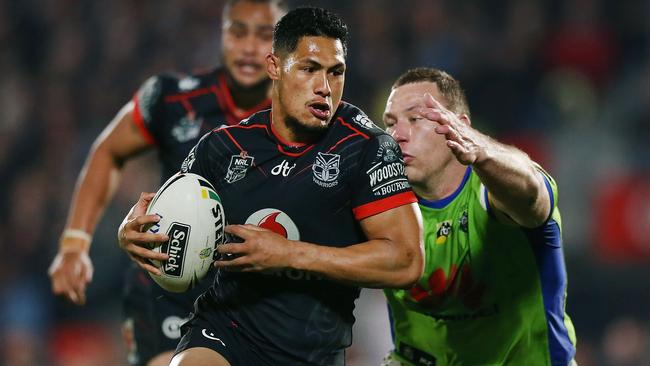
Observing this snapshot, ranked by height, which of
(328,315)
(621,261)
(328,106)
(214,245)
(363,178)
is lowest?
(621,261)

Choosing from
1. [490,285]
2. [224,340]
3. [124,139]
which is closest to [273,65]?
[224,340]

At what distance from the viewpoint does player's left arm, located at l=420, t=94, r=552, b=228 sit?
3.79 metres

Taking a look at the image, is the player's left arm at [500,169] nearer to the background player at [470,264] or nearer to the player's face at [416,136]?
the background player at [470,264]

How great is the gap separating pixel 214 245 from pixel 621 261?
6.20 meters

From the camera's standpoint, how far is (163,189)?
405 cm

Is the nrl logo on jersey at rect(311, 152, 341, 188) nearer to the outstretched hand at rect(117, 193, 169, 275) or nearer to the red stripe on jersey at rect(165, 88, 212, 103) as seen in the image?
the outstretched hand at rect(117, 193, 169, 275)

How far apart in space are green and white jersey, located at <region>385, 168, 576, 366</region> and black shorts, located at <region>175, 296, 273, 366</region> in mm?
896

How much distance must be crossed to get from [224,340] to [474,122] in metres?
5.87

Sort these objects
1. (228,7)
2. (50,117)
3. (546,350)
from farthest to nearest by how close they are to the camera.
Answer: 1. (50,117)
2. (228,7)
3. (546,350)

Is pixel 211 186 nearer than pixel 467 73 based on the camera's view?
Yes

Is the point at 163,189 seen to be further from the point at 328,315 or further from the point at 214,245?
the point at 328,315

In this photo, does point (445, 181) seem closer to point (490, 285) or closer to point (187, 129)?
point (490, 285)

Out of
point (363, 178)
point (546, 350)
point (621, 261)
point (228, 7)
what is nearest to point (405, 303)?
point (546, 350)

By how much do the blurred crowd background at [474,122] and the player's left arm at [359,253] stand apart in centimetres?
500
